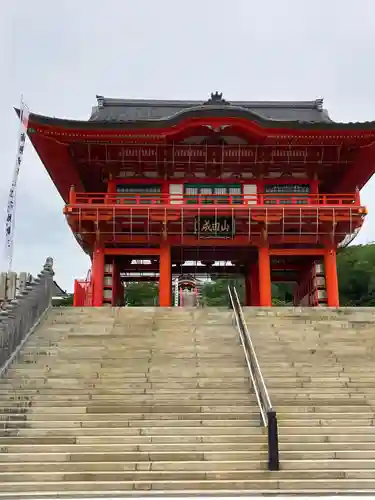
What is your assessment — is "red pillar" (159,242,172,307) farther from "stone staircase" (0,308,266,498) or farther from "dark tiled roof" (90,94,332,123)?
"dark tiled roof" (90,94,332,123)

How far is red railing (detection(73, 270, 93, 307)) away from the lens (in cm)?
2050

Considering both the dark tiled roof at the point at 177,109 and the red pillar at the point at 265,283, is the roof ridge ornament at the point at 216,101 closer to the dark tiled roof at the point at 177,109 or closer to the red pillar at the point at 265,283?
the dark tiled roof at the point at 177,109

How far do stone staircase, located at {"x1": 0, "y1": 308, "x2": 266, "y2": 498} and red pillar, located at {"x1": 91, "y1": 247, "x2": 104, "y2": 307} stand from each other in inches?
228

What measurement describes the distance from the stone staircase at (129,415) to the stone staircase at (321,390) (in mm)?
606

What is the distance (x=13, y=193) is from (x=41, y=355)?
952 centimetres

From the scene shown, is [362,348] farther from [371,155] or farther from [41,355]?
[371,155]

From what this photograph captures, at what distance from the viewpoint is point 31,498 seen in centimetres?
701

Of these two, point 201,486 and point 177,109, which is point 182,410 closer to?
point 201,486

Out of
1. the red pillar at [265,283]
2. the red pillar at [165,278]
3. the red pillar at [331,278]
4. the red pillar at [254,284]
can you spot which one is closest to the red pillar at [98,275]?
the red pillar at [165,278]

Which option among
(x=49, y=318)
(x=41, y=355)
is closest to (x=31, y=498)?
→ (x=41, y=355)

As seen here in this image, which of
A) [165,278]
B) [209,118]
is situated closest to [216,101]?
[209,118]

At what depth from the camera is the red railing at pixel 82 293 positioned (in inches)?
807

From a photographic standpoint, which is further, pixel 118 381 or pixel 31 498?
pixel 118 381

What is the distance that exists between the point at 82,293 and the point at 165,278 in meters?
4.20
